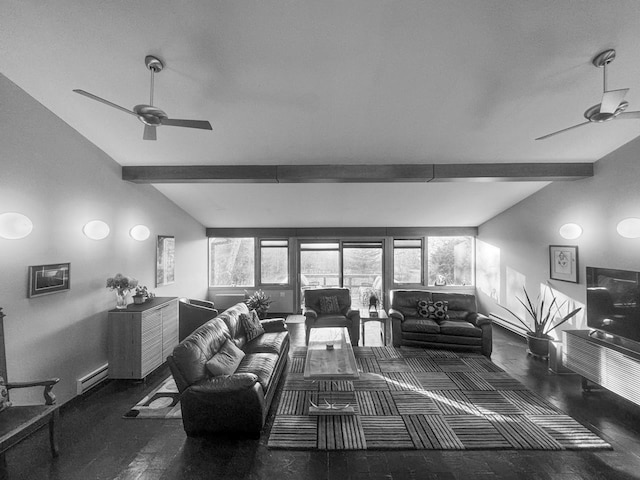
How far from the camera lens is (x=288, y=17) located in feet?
7.37

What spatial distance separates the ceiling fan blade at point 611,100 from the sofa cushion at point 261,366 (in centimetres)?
385

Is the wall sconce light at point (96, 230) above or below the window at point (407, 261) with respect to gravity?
above

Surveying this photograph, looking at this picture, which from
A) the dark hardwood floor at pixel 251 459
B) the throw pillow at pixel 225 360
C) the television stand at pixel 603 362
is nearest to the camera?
the dark hardwood floor at pixel 251 459

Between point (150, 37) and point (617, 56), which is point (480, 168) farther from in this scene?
point (150, 37)

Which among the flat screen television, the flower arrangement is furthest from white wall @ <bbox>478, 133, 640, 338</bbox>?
the flower arrangement

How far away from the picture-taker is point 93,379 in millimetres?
3768

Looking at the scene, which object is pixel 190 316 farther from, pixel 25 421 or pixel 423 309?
pixel 423 309

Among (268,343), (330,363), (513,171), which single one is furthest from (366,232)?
(330,363)

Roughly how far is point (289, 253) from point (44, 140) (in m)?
5.28

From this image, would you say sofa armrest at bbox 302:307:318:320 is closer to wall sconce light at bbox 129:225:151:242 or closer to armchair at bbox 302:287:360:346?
armchair at bbox 302:287:360:346

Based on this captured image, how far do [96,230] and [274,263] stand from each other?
4.42 meters

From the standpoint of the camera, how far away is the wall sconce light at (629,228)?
3686 mm

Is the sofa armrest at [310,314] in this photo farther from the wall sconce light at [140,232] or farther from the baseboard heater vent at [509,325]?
the baseboard heater vent at [509,325]

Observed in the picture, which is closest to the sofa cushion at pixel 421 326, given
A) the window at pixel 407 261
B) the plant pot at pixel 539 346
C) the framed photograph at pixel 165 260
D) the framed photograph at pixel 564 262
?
the plant pot at pixel 539 346
